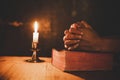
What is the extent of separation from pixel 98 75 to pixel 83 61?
0.18 m

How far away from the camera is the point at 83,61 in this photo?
190cm

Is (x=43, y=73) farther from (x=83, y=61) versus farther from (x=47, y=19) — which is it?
(x=47, y=19)

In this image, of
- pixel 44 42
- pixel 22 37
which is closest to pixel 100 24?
pixel 44 42

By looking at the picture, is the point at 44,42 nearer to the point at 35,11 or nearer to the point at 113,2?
the point at 35,11

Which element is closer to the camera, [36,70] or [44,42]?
[36,70]

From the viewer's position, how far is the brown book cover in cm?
187

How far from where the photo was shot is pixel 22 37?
3223 mm

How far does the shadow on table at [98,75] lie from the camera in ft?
5.55

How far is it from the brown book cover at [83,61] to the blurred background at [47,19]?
3.88 ft

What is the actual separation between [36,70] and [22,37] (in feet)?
4.58

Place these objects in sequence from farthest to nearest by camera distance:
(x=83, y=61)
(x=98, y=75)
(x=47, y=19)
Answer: (x=47, y=19), (x=83, y=61), (x=98, y=75)

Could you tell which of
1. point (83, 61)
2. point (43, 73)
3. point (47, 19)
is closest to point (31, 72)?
point (43, 73)

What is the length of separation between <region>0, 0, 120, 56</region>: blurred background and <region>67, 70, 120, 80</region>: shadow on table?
50.5 inches

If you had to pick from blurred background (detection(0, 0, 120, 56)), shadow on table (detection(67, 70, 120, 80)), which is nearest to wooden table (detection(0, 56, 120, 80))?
shadow on table (detection(67, 70, 120, 80))
